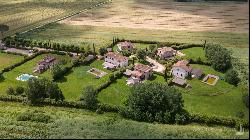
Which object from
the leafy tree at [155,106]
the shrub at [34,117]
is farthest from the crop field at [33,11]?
the leafy tree at [155,106]

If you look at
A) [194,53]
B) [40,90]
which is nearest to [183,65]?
[194,53]

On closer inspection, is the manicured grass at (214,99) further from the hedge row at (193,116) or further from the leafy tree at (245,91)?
the hedge row at (193,116)

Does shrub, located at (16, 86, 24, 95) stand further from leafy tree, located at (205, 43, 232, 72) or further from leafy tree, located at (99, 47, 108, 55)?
leafy tree, located at (205, 43, 232, 72)

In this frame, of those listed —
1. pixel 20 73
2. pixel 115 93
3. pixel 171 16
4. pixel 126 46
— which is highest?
pixel 171 16

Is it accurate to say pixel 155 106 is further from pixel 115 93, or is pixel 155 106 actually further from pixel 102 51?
pixel 102 51

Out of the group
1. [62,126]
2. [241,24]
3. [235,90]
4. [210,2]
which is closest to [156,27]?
[241,24]
